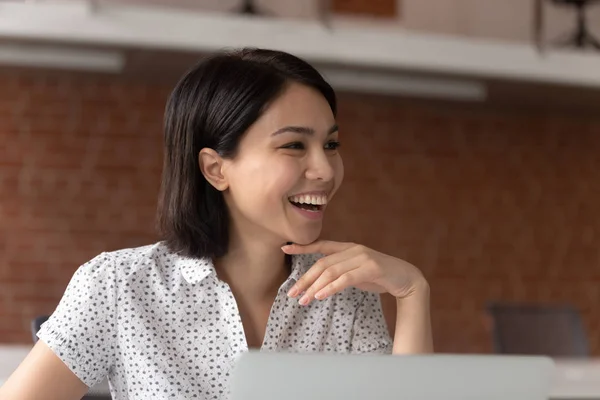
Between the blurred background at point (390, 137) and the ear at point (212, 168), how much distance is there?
2.59 meters

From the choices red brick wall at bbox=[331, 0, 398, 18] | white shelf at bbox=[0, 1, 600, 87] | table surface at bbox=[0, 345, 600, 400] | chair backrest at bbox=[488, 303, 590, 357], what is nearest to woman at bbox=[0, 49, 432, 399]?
table surface at bbox=[0, 345, 600, 400]

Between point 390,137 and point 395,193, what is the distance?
0.37 metres

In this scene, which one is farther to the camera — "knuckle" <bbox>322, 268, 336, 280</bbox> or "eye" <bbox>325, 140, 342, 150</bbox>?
"eye" <bbox>325, 140, 342, 150</bbox>

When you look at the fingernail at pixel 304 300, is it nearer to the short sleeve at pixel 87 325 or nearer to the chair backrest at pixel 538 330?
the short sleeve at pixel 87 325

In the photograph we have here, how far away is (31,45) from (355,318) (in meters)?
3.40

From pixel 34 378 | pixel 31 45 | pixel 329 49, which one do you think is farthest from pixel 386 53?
pixel 34 378

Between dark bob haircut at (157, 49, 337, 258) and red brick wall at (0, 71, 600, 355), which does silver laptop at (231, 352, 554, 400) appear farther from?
red brick wall at (0, 71, 600, 355)

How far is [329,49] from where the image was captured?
4.59 meters

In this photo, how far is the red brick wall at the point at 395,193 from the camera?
537cm

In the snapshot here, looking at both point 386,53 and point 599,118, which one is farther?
point 599,118

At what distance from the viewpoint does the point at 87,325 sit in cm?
149

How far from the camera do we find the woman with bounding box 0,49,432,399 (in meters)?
1.51

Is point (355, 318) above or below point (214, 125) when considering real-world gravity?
below

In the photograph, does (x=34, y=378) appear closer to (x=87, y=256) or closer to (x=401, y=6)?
(x=87, y=256)
